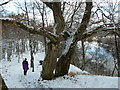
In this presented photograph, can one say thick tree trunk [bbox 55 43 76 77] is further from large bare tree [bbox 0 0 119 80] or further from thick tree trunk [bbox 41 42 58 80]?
thick tree trunk [bbox 41 42 58 80]

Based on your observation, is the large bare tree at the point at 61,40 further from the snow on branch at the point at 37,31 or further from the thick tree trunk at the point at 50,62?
the snow on branch at the point at 37,31

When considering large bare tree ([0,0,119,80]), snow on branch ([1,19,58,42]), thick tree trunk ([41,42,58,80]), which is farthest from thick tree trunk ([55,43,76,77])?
snow on branch ([1,19,58,42])

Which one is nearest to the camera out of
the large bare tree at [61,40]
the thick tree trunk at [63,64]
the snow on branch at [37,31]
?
the snow on branch at [37,31]

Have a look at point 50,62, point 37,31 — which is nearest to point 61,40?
point 50,62

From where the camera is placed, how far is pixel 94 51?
4306cm

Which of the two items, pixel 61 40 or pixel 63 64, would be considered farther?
pixel 63 64

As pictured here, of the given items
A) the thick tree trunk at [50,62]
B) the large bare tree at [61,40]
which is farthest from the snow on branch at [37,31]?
the thick tree trunk at [50,62]

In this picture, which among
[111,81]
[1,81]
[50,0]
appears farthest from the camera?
[50,0]

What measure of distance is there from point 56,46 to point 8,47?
31.9 meters

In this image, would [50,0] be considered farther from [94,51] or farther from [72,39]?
[94,51]

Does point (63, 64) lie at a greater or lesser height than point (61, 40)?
lesser

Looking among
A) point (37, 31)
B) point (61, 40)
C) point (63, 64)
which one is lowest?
point (63, 64)

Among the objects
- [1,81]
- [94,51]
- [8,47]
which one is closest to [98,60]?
[94,51]

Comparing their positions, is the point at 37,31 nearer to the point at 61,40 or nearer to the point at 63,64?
the point at 61,40
